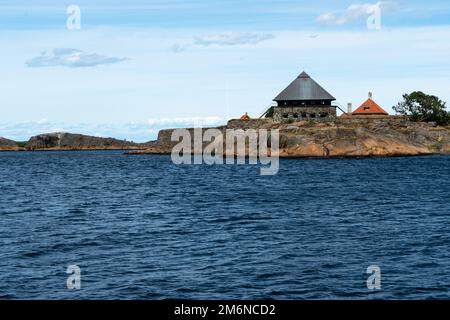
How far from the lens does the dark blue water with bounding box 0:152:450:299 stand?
19.8m

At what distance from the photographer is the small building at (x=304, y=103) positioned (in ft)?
404

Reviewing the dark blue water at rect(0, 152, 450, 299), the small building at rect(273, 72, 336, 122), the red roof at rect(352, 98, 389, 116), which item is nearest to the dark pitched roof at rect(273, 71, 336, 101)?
the small building at rect(273, 72, 336, 122)

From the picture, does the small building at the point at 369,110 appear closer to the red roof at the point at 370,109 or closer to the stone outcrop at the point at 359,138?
the red roof at the point at 370,109

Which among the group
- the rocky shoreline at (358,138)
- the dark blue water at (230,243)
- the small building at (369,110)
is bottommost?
the dark blue water at (230,243)

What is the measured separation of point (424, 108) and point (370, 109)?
72.1ft

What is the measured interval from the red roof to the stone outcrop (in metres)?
9.45

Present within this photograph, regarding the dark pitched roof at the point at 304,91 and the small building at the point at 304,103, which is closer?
the small building at the point at 304,103

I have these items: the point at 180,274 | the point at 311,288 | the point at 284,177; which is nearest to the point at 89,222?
the point at 180,274

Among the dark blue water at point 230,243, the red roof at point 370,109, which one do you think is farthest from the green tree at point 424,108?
the dark blue water at point 230,243

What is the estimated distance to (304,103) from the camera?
124 meters

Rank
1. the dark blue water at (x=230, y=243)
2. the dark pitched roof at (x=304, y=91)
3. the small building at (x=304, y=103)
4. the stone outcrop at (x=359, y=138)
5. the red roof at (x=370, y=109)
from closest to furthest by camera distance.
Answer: the dark blue water at (x=230, y=243), the stone outcrop at (x=359, y=138), the small building at (x=304, y=103), the dark pitched roof at (x=304, y=91), the red roof at (x=370, y=109)

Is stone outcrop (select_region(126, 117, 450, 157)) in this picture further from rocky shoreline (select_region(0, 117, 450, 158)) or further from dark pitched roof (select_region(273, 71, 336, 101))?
dark pitched roof (select_region(273, 71, 336, 101))
